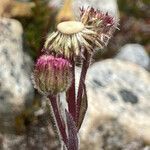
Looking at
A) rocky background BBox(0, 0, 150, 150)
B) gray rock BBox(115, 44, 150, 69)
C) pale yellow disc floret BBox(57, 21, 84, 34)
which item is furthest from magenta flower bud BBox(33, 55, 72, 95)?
gray rock BBox(115, 44, 150, 69)

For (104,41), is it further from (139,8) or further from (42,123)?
(139,8)

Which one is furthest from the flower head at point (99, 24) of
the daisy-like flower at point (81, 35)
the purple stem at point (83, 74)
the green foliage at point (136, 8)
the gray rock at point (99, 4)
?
the green foliage at point (136, 8)

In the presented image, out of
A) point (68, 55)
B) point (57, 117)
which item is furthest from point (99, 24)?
point (57, 117)

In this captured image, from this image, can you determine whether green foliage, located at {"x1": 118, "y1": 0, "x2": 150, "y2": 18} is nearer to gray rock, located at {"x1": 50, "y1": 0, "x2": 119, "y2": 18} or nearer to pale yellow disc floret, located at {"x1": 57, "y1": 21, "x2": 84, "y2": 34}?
gray rock, located at {"x1": 50, "y1": 0, "x2": 119, "y2": 18}

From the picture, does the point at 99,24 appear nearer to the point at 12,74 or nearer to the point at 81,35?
the point at 81,35

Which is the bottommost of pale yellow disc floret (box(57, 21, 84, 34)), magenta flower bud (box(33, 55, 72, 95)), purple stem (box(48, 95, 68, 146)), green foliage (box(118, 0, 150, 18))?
green foliage (box(118, 0, 150, 18))

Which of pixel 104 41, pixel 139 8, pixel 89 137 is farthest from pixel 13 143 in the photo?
pixel 139 8
